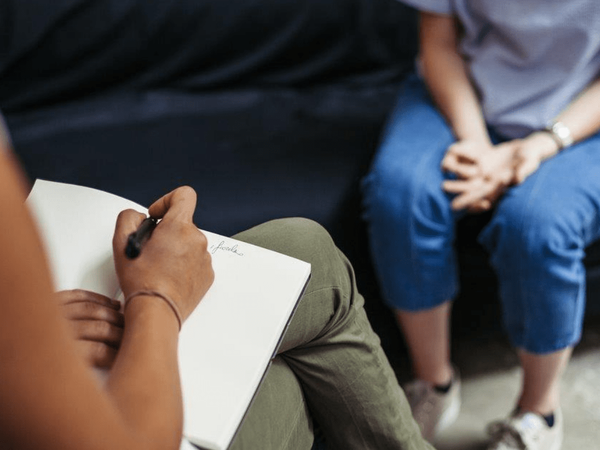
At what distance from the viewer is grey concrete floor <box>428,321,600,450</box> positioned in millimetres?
1106

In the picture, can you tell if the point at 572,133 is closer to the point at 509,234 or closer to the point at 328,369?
the point at 509,234

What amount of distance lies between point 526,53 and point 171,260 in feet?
2.50

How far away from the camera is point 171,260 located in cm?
53

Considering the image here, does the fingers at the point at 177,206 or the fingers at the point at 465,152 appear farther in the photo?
the fingers at the point at 465,152

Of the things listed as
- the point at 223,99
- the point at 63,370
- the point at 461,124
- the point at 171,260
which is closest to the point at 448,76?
the point at 461,124

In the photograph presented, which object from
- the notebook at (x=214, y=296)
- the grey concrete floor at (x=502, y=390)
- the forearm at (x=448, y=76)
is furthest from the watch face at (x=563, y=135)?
the notebook at (x=214, y=296)

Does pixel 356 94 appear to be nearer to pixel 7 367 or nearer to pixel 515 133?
pixel 515 133

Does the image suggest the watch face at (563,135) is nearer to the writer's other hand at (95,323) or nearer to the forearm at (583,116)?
the forearm at (583,116)

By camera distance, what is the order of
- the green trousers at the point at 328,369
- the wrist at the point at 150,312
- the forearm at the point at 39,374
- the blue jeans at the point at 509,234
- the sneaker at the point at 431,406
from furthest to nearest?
the sneaker at the point at 431,406
the blue jeans at the point at 509,234
the green trousers at the point at 328,369
the wrist at the point at 150,312
the forearm at the point at 39,374

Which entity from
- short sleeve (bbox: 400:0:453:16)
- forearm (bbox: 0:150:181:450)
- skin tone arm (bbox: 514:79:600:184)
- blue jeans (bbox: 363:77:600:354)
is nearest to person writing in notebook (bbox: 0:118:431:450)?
forearm (bbox: 0:150:181:450)

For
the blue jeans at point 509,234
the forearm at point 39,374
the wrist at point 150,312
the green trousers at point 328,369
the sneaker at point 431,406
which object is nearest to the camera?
the forearm at point 39,374

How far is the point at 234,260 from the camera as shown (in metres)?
0.63

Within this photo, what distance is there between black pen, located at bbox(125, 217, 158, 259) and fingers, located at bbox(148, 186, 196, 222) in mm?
14

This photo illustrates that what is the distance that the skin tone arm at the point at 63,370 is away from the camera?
0.35m
